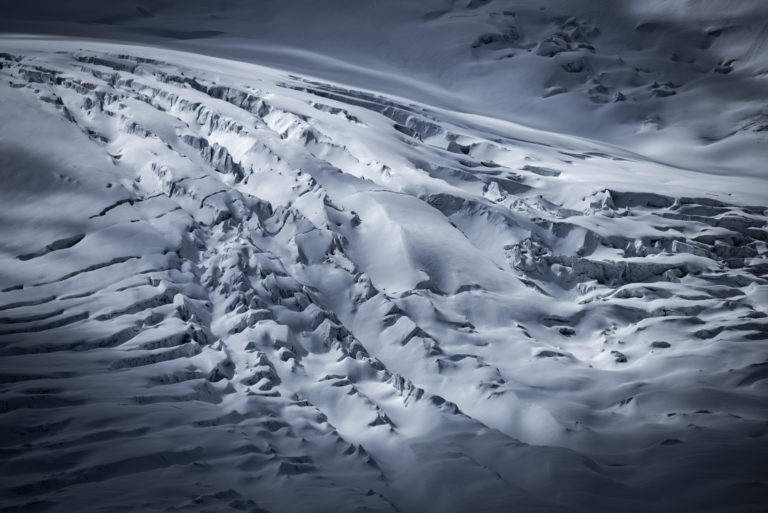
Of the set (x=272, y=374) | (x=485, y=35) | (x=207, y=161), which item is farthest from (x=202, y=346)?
(x=485, y=35)

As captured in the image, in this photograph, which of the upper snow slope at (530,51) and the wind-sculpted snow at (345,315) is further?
the upper snow slope at (530,51)

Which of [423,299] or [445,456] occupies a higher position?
[423,299]

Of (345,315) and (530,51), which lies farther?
(530,51)

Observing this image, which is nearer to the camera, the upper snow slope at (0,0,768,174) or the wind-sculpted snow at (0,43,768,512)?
the wind-sculpted snow at (0,43,768,512)

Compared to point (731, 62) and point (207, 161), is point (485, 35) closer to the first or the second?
point (731, 62)

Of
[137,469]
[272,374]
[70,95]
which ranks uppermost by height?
[70,95]

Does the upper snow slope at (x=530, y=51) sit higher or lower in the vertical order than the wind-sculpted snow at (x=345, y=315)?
higher

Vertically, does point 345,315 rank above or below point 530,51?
below

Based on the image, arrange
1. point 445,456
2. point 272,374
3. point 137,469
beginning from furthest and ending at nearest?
point 272,374 < point 445,456 < point 137,469
